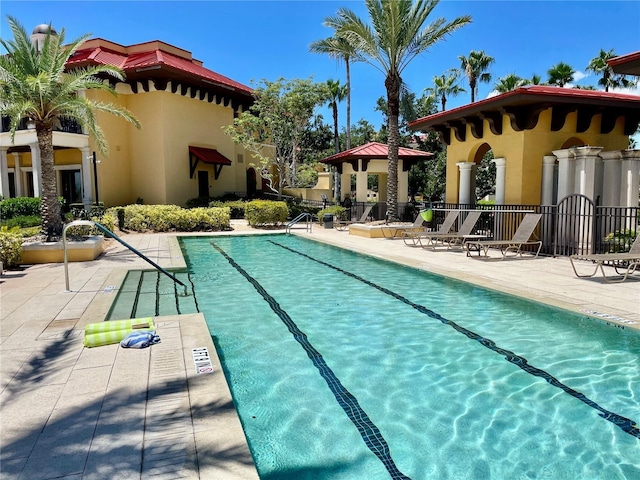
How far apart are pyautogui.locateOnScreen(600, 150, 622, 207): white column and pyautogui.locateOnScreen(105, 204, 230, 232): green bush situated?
1468cm

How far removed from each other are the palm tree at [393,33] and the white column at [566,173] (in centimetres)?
684

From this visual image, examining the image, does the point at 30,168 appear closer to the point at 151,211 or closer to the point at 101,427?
the point at 151,211

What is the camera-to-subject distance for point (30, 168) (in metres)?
27.8

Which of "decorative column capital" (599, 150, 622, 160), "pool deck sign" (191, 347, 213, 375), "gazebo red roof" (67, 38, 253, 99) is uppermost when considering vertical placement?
"gazebo red roof" (67, 38, 253, 99)

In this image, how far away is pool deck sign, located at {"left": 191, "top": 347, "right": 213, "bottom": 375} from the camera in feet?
13.0

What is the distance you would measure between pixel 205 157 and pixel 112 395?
24.3 m

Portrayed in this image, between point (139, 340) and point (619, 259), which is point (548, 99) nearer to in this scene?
point (619, 259)

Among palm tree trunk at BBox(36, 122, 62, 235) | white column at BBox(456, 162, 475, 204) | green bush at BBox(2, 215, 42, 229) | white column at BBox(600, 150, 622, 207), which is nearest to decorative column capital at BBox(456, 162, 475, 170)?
white column at BBox(456, 162, 475, 204)

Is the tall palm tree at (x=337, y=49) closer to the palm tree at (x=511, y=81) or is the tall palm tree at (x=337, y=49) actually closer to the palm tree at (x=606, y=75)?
the palm tree at (x=511, y=81)

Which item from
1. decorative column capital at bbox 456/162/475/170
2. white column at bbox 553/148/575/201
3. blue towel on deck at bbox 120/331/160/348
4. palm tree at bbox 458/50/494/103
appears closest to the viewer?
blue towel on deck at bbox 120/331/160/348

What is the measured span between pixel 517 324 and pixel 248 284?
5.22m

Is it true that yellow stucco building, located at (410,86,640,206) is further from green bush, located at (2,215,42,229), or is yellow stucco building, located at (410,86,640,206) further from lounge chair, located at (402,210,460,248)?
green bush, located at (2,215,42,229)

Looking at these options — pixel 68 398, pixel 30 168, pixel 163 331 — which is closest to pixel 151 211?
pixel 30 168

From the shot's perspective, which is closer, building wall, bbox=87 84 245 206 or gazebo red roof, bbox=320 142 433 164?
gazebo red roof, bbox=320 142 433 164
